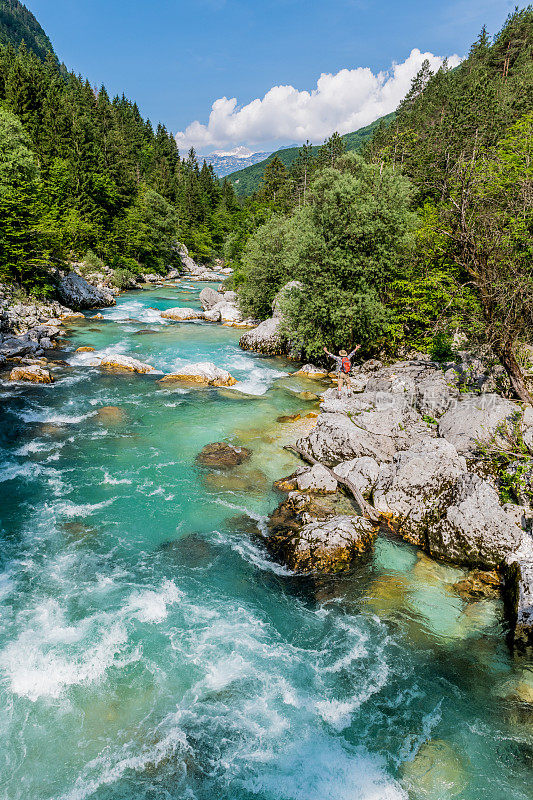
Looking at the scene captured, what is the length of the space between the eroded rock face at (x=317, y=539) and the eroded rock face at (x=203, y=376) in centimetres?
1167

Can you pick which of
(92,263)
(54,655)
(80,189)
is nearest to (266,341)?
(54,655)

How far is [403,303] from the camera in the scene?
73.3 feet

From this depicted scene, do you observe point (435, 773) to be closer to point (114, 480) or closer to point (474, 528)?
point (474, 528)

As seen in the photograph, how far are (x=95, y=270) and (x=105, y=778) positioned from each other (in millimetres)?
48481

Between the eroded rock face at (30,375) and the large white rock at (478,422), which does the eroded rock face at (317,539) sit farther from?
the eroded rock face at (30,375)

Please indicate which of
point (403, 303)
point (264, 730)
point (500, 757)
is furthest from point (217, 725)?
point (403, 303)

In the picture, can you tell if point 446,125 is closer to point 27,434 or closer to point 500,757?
point 27,434

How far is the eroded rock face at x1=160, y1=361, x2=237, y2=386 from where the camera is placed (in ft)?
72.9

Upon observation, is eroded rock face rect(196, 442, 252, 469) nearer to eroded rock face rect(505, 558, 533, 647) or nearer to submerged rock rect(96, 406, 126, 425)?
submerged rock rect(96, 406, 126, 425)

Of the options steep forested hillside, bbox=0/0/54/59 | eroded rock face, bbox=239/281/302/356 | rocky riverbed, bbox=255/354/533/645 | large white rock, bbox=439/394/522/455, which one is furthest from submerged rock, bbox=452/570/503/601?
steep forested hillside, bbox=0/0/54/59

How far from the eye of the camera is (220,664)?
25.2 feet

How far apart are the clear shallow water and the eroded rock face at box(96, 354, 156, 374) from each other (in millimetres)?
10805

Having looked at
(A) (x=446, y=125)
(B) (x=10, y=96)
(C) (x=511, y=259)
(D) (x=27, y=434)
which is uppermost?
(B) (x=10, y=96)

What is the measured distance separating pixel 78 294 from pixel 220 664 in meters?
37.4
